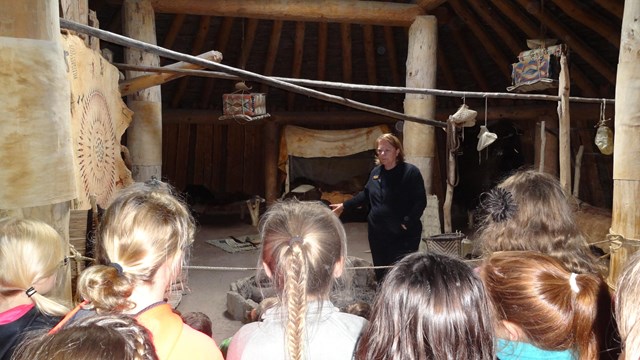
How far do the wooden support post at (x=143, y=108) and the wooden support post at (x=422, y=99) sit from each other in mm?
2616

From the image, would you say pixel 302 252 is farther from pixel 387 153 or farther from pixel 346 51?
pixel 346 51

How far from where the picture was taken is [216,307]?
195 inches

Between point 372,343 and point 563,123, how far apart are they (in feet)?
10.1

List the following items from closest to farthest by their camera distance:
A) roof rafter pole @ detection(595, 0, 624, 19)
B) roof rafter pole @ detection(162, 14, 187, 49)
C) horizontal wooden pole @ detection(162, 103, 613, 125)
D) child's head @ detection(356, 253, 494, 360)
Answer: child's head @ detection(356, 253, 494, 360)
roof rafter pole @ detection(595, 0, 624, 19)
roof rafter pole @ detection(162, 14, 187, 49)
horizontal wooden pole @ detection(162, 103, 613, 125)

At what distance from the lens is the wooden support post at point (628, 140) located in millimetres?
2883

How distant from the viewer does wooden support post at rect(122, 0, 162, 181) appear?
456 cm

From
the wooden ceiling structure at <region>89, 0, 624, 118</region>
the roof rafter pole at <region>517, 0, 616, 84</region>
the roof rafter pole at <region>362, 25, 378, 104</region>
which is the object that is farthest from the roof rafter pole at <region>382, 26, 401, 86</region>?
the roof rafter pole at <region>517, 0, 616, 84</region>

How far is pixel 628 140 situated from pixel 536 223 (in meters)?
1.30

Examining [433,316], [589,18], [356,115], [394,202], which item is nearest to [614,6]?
[589,18]

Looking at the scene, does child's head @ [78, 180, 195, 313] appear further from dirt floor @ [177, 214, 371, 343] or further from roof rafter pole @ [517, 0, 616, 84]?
roof rafter pole @ [517, 0, 616, 84]

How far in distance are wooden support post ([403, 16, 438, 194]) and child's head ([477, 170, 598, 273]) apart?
3226mm

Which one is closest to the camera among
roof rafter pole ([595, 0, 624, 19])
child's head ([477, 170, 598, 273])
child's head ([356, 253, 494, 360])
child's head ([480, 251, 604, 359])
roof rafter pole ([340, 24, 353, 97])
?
child's head ([356, 253, 494, 360])

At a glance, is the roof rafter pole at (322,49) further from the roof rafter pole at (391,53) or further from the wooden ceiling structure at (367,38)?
the roof rafter pole at (391,53)

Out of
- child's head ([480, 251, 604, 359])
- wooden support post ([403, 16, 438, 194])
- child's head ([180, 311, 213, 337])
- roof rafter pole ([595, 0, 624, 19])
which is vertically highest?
roof rafter pole ([595, 0, 624, 19])
